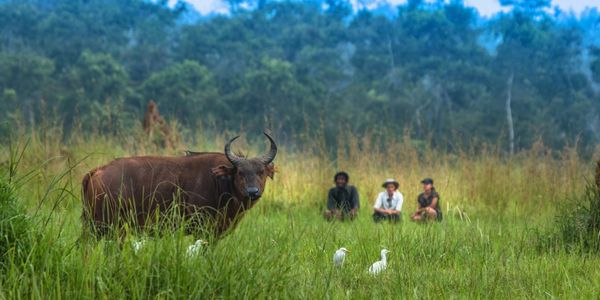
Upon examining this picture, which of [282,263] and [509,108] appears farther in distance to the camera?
[509,108]

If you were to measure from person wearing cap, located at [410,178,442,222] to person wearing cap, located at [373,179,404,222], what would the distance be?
26cm

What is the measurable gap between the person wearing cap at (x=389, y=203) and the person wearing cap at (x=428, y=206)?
10.3 inches

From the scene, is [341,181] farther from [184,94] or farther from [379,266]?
[184,94]

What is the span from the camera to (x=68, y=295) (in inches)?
177

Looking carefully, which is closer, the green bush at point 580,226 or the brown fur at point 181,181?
the green bush at point 580,226

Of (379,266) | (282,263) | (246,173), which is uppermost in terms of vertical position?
(246,173)

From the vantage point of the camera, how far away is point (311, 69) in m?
39.0

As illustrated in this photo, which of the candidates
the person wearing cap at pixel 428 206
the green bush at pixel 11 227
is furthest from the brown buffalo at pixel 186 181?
the person wearing cap at pixel 428 206

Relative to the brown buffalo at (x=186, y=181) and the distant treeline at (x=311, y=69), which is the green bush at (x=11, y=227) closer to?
the brown buffalo at (x=186, y=181)

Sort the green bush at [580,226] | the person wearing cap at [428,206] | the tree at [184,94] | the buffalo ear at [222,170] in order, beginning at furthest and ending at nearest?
the tree at [184,94]
the person wearing cap at [428,206]
the buffalo ear at [222,170]
the green bush at [580,226]

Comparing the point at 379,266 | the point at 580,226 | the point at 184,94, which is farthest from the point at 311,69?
the point at 379,266

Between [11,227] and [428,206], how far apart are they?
23.4 feet

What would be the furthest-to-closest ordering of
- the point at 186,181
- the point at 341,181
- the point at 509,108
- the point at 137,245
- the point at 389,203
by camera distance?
the point at 509,108 < the point at 341,181 < the point at 389,203 < the point at 186,181 < the point at 137,245

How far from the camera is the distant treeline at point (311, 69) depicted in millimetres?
34219
